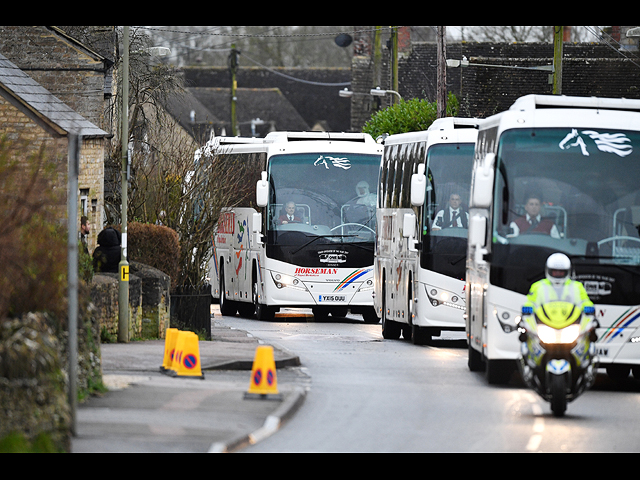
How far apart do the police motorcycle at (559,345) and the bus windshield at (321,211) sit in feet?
47.8

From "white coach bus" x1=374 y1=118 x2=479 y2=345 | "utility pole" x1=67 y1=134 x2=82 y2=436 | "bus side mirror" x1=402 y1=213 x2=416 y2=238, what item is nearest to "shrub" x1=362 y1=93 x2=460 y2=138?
"white coach bus" x1=374 y1=118 x2=479 y2=345

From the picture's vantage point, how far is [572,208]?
1562cm

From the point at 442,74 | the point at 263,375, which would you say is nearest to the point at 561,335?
the point at 263,375

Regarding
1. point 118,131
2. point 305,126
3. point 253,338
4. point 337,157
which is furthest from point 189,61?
point 253,338

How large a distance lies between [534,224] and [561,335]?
255 centimetres

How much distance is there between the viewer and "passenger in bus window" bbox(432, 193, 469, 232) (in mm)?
21375

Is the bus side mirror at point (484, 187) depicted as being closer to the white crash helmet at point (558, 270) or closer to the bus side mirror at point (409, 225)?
the white crash helmet at point (558, 270)

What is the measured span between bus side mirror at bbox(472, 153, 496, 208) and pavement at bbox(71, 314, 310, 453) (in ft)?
9.98

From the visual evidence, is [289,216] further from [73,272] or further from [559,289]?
[73,272]

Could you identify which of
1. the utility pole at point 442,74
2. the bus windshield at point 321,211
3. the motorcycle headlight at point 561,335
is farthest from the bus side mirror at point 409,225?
the utility pole at point 442,74

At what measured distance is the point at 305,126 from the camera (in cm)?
9150

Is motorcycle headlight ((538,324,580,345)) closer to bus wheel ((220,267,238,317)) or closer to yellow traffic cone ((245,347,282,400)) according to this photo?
yellow traffic cone ((245,347,282,400))

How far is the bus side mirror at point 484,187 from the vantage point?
51.0ft

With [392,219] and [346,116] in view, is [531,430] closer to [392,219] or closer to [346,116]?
[392,219]
